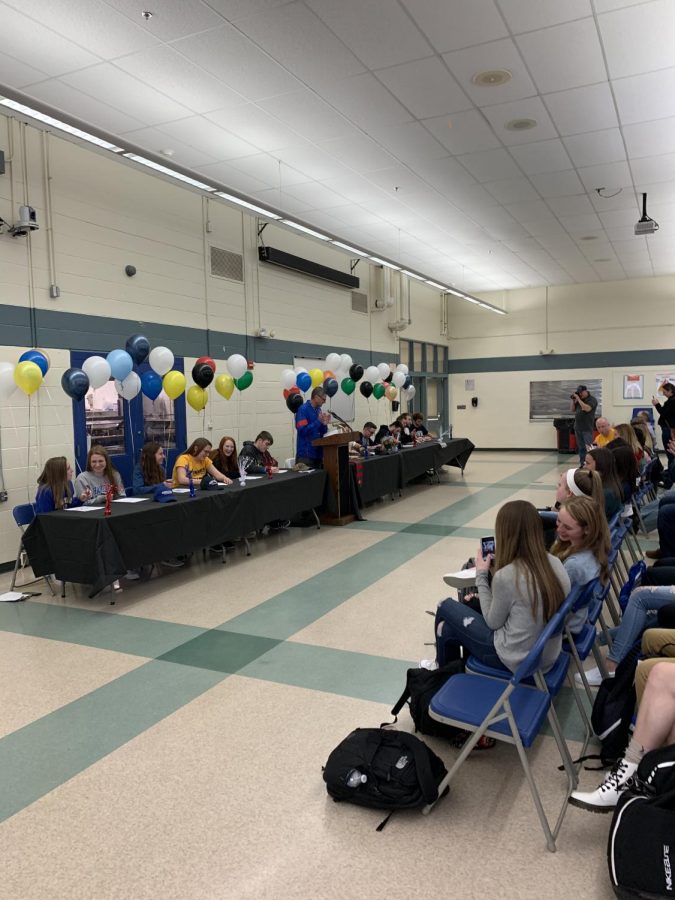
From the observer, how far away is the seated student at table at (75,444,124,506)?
5219mm

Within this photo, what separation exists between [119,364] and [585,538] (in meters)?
4.40

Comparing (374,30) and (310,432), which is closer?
(374,30)

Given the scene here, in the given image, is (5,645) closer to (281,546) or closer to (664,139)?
(281,546)

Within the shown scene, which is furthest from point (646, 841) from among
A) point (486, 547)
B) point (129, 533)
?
point (129, 533)

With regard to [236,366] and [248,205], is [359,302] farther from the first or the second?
[248,205]

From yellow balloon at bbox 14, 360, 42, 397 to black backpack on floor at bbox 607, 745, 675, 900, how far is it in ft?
16.5

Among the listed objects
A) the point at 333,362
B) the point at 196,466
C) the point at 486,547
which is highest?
the point at 333,362

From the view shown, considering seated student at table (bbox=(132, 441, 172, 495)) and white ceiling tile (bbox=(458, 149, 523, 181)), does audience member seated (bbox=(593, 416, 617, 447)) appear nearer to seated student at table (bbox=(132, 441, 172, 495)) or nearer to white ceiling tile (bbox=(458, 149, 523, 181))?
white ceiling tile (bbox=(458, 149, 523, 181))

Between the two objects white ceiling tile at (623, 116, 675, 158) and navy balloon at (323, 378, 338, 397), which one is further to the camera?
navy balloon at (323, 378, 338, 397)

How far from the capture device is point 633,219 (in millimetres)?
9422

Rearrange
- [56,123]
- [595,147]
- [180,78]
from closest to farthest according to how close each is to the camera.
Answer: [56,123] → [180,78] → [595,147]

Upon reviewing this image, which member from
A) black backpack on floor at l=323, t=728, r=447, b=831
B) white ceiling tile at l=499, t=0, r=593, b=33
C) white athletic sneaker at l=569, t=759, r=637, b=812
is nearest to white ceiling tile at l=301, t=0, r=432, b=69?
white ceiling tile at l=499, t=0, r=593, b=33

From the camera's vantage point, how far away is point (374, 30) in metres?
4.20

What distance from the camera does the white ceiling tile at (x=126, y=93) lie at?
4797mm
